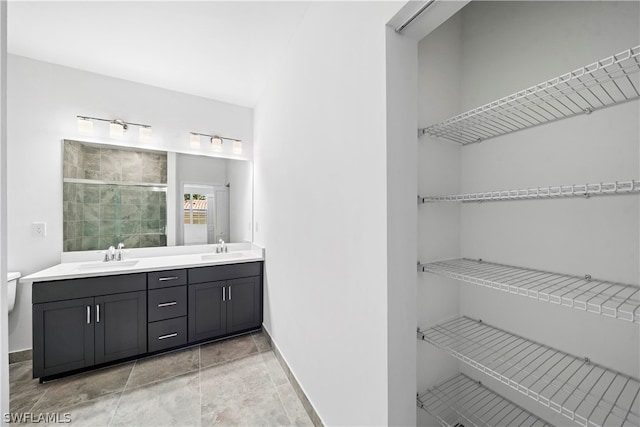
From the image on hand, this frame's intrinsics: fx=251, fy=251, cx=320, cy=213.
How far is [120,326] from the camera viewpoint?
7.07 feet

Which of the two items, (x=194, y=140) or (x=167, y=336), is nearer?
(x=167, y=336)

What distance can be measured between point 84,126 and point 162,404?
2.57 metres

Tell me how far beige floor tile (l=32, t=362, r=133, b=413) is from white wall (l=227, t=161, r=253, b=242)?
5.27 feet

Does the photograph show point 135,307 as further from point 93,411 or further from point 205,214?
point 205,214

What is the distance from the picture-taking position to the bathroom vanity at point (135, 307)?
1.94 meters

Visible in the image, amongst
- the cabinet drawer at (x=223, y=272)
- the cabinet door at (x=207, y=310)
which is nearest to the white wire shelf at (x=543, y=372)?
the cabinet drawer at (x=223, y=272)

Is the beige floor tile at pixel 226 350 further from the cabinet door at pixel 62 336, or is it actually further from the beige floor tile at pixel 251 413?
the cabinet door at pixel 62 336

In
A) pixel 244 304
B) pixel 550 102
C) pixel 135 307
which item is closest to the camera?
pixel 550 102

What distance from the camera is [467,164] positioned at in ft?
4.65

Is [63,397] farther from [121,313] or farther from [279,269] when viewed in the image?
[279,269]

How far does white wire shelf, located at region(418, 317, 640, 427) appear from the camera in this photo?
2.96 ft

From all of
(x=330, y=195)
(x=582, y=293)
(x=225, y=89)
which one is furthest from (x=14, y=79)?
(x=582, y=293)

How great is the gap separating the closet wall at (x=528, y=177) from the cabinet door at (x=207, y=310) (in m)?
1.98

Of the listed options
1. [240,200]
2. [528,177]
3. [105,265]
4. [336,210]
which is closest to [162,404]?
[105,265]
